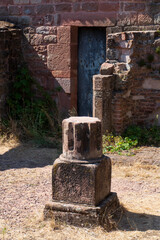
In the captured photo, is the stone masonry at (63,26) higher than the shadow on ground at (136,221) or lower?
higher

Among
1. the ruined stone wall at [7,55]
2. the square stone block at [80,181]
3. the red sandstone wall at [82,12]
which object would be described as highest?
the red sandstone wall at [82,12]

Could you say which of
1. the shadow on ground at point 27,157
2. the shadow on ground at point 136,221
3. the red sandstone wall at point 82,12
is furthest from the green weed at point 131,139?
the shadow on ground at point 136,221

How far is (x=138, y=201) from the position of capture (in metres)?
5.28

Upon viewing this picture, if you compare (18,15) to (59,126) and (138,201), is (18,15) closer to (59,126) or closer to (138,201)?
(59,126)

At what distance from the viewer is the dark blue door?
28.2 feet

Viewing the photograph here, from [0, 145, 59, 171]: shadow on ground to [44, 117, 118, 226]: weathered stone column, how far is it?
239cm

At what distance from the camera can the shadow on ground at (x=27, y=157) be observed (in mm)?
6949

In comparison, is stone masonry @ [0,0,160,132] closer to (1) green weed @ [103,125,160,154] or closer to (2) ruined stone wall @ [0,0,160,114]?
(2) ruined stone wall @ [0,0,160,114]

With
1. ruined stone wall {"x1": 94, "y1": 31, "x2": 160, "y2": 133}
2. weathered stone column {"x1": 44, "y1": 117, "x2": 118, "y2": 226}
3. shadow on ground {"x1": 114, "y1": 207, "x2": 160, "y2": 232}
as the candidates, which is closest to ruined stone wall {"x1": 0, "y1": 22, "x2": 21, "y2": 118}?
ruined stone wall {"x1": 94, "y1": 31, "x2": 160, "y2": 133}

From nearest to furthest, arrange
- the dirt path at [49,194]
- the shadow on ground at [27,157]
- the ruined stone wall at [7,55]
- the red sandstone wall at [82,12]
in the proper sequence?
the dirt path at [49,194] < the shadow on ground at [27,157] < the red sandstone wall at [82,12] < the ruined stone wall at [7,55]

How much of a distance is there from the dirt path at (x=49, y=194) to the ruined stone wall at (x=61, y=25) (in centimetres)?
178

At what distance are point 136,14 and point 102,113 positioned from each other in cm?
207

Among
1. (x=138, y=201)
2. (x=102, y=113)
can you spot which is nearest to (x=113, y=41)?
(x=102, y=113)

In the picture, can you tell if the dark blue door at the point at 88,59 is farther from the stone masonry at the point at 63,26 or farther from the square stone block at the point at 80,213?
the square stone block at the point at 80,213
